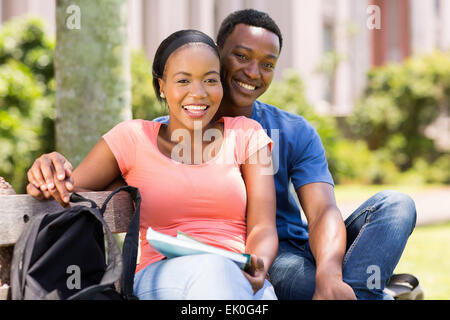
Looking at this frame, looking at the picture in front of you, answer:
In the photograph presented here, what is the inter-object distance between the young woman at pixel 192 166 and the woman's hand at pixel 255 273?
74 mm

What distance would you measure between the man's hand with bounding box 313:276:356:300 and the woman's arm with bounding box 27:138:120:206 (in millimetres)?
991

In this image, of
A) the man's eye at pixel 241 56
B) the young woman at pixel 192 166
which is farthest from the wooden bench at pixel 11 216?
the man's eye at pixel 241 56

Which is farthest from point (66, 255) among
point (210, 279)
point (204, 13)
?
point (204, 13)

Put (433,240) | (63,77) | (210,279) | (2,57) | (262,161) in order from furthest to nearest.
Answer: (2,57), (433,240), (63,77), (262,161), (210,279)

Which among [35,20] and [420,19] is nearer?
[35,20]

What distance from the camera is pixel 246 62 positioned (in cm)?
314

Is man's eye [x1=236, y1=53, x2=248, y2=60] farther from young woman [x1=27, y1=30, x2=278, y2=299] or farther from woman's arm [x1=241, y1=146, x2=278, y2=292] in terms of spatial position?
woman's arm [x1=241, y1=146, x2=278, y2=292]

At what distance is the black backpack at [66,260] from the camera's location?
2006 mm

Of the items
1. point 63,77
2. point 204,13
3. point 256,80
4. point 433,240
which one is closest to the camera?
point 256,80

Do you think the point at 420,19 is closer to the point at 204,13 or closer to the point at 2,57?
→ the point at 204,13

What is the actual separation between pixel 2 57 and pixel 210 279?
25.1ft

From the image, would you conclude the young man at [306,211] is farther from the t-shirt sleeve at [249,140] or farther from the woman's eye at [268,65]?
the t-shirt sleeve at [249,140]

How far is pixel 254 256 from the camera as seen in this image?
2.29 m

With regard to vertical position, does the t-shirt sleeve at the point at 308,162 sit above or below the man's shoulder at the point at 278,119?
below
